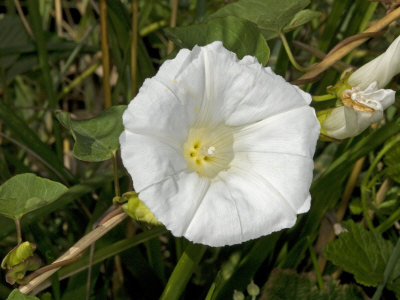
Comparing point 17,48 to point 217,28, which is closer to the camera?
point 217,28

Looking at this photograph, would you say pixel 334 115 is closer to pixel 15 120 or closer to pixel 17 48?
pixel 15 120

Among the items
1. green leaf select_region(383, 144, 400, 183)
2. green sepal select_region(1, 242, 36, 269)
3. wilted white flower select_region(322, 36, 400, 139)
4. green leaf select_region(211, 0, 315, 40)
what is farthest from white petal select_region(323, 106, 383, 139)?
green sepal select_region(1, 242, 36, 269)

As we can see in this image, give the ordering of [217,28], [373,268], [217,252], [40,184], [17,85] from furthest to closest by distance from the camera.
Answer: [17,85] → [217,252] → [373,268] → [217,28] → [40,184]

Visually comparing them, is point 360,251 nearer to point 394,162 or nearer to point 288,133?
point 394,162

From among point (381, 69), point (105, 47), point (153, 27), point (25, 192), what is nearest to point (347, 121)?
point (381, 69)

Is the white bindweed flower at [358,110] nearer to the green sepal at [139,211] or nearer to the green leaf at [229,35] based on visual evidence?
the green leaf at [229,35]

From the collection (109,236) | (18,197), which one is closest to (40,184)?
(18,197)

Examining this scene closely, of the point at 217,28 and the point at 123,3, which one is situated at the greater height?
the point at 217,28

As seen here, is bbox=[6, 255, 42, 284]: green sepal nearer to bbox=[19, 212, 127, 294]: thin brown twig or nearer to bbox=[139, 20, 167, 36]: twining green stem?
bbox=[19, 212, 127, 294]: thin brown twig
